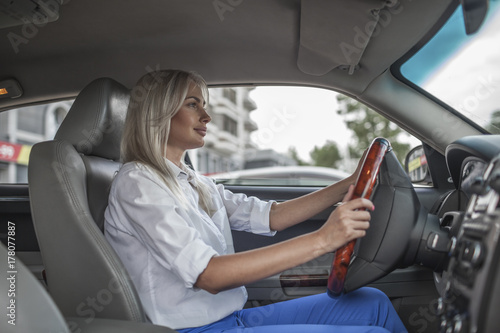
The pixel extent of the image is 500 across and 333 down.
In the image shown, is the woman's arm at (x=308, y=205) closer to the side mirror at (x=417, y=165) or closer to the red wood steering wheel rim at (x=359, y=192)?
the red wood steering wheel rim at (x=359, y=192)

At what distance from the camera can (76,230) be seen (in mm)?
1195

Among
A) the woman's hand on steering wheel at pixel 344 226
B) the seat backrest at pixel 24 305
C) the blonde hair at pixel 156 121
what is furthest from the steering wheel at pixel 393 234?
the seat backrest at pixel 24 305

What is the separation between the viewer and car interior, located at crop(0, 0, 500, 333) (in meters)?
0.87

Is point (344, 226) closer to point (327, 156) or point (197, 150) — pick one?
point (197, 150)

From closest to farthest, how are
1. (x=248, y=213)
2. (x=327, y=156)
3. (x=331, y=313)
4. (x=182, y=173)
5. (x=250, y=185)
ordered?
(x=331, y=313), (x=182, y=173), (x=248, y=213), (x=250, y=185), (x=327, y=156)

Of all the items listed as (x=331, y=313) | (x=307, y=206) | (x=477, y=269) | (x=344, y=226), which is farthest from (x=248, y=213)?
(x=477, y=269)

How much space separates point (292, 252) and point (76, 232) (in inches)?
23.1

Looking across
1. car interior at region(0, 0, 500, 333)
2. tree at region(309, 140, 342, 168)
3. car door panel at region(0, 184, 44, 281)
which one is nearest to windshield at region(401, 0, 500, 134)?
car interior at region(0, 0, 500, 333)

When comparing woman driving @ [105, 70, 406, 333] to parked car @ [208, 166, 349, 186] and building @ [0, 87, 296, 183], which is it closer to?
building @ [0, 87, 296, 183]

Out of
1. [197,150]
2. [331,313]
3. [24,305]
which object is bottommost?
[331,313]

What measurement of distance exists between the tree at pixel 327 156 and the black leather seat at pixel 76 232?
47.8 ft

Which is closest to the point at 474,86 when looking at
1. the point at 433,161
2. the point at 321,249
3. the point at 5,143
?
the point at 433,161

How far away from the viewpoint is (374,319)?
137 centimetres

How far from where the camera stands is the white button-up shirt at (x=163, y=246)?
43.1 inches
